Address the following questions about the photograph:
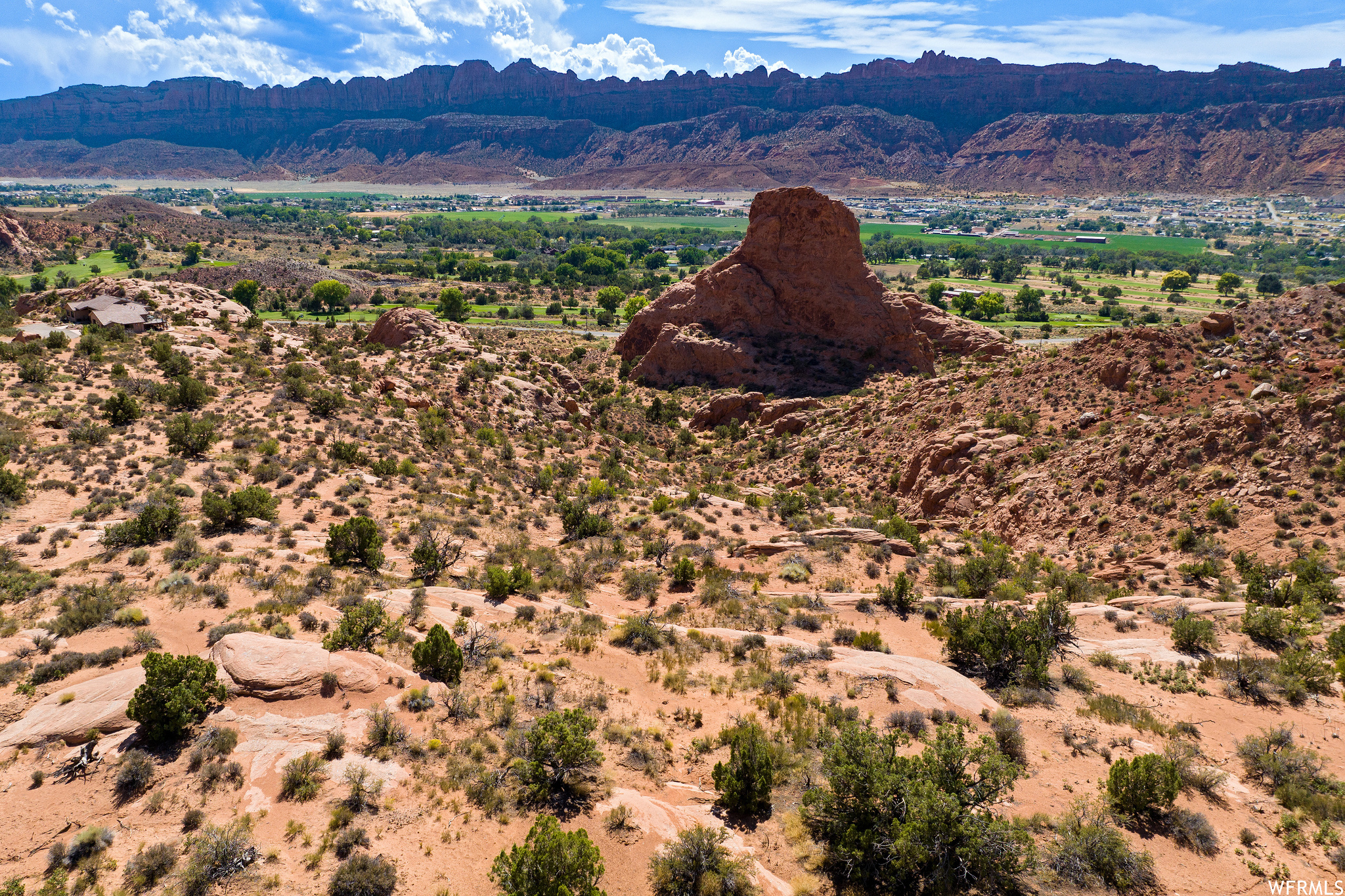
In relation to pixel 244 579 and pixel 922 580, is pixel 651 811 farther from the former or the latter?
pixel 922 580

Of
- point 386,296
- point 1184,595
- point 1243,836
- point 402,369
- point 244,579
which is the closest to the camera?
point 1243,836

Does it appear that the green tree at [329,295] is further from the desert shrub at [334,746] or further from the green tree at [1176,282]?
the green tree at [1176,282]

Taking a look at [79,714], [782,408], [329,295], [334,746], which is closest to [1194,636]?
[334,746]

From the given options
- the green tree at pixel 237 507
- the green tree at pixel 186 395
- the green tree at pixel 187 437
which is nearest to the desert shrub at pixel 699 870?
the green tree at pixel 237 507

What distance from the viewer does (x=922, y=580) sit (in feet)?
77.5

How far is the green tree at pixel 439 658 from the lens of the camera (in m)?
14.5

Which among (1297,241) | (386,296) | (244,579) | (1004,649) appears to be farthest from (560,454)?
(1297,241)

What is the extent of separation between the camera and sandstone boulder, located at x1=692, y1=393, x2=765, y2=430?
48.9 metres

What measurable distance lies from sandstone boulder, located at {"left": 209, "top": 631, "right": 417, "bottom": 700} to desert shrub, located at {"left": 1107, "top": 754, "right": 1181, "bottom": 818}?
44.8ft

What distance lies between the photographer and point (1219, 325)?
3412 cm

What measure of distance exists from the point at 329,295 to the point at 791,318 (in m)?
57.2

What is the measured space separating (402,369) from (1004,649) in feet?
119

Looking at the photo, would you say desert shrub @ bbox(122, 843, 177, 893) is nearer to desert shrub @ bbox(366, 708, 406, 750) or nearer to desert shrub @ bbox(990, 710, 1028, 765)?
desert shrub @ bbox(366, 708, 406, 750)

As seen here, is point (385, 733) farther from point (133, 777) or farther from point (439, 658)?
point (133, 777)
